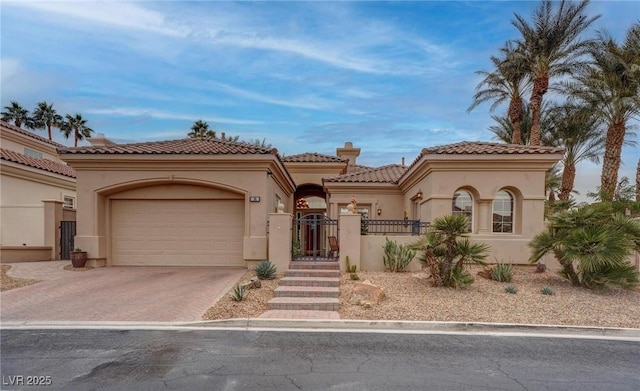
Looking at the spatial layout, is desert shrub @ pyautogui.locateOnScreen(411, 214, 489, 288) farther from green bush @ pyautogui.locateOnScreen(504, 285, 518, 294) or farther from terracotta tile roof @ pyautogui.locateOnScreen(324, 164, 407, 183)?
terracotta tile roof @ pyautogui.locateOnScreen(324, 164, 407, 183)

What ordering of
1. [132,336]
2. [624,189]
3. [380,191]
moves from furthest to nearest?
1. [380,191]
2. [624,189]
3. [132,336]

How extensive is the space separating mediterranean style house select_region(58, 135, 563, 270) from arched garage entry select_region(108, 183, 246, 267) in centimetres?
4

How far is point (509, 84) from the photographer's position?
70.8 ft

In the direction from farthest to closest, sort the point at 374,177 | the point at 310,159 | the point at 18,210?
the point at 310,159
the point at 374,177
the point at 18,210

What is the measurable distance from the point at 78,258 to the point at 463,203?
534 inches

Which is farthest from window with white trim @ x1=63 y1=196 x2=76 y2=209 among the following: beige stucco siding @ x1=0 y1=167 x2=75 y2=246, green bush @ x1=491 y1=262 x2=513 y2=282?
green bush @ x1=491 y1=262 x2=513 y2=282

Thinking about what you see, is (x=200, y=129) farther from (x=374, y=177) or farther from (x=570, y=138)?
(x=570, y=138)

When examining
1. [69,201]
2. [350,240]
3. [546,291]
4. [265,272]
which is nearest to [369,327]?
[265,272]

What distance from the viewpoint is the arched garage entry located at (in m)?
13.4

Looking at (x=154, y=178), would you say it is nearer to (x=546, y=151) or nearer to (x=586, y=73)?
(x=546, y=151)

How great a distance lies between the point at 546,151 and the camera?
12.3 m

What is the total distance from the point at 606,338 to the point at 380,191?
38.2ft

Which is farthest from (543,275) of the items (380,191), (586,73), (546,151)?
(586,73)

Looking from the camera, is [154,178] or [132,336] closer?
[132,336]
